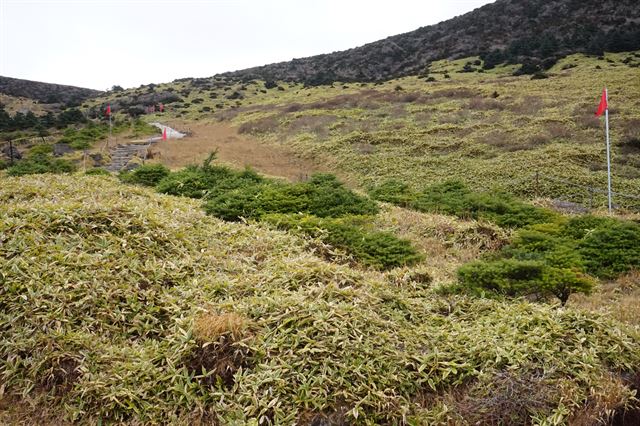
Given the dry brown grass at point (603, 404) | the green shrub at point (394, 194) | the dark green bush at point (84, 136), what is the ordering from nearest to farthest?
1. the dry brown grass at point (603, 404)
2. the green shrub at point (394, 194)
3. the dark green bush at point (84, 136)

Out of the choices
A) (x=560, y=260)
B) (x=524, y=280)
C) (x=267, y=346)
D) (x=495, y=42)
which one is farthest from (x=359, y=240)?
(x=495, y=42)

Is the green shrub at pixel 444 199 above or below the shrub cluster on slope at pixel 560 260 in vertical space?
below

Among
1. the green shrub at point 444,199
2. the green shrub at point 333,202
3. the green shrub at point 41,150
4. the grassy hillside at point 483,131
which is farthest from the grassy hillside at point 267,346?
the green shrub at point 41,150

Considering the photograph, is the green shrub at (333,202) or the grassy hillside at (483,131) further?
the grassy hillside at (483,131)

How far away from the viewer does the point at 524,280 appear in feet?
21.5

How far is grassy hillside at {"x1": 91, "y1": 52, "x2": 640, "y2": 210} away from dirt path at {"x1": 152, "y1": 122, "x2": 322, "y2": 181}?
87 centimetres

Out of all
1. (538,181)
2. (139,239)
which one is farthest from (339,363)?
(538,181)

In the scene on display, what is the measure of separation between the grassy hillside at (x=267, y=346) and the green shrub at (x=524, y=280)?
1.62 ft

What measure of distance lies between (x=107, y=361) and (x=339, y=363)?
238cm

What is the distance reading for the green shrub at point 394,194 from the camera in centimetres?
1434

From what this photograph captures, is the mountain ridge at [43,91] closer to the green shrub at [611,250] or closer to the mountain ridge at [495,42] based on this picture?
the mountain ridge at [495,42]

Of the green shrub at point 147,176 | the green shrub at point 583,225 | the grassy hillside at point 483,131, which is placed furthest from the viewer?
the grassy hillside at point 483,131

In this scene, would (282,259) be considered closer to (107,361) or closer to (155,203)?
(107,361)

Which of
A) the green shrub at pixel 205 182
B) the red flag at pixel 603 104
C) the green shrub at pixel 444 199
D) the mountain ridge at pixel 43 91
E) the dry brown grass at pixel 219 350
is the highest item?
the mountain ridge at pixel 43 91
